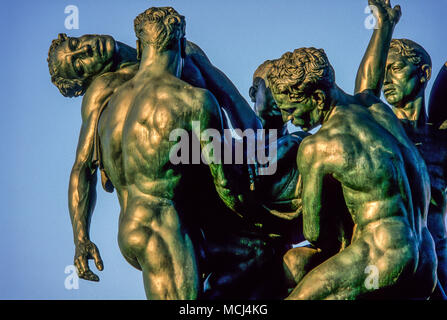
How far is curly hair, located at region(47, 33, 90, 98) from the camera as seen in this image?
8985mm

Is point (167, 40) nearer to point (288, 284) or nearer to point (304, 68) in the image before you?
point (304, 68)

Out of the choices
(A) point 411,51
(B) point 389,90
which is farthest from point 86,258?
(A) point 411,51

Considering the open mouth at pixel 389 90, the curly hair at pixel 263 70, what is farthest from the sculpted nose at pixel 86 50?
the open mouth at pixel 389 90

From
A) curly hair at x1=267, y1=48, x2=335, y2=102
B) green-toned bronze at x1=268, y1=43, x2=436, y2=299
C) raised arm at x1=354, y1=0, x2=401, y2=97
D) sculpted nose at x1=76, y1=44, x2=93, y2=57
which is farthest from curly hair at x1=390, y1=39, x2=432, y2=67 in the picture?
sculpted nose at x1=76, y1=44, x2=93, y2=57

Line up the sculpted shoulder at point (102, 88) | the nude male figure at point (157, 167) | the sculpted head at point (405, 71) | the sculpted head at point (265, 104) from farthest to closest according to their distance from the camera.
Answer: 1. the sculpted head at point (405, 71)
2. the sculpted head at point (265, 104)
3. the sculpted shoulder at point (102, 88)
4. the nude male figure at point (157, 167)

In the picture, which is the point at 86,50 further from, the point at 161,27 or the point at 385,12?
the point at 385,12

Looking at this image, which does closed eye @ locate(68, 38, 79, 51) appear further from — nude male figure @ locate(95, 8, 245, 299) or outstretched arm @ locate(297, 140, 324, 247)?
outstretched arm @ locate(297, 140, 324, 247)

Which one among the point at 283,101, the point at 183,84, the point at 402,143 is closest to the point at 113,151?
the point at 183,84

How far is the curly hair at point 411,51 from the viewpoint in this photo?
924 cm

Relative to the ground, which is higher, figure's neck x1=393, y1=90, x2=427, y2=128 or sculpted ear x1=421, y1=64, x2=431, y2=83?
sculpted ear x1=421, y1=64, x2=431, y2=83

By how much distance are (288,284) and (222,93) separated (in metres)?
1.74

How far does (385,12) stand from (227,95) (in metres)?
1.49

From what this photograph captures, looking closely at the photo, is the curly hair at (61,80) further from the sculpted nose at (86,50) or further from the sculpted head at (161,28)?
the sculpted head at (161,28)

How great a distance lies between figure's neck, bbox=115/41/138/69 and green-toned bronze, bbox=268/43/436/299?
5.26ft
